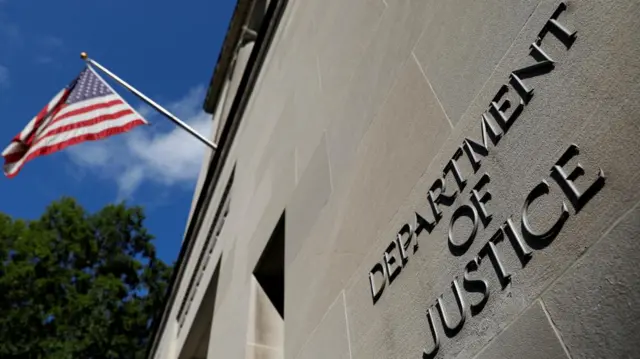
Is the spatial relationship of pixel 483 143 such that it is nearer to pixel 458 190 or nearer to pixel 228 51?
pixel 458 190

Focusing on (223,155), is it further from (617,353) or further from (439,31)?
(617,353)

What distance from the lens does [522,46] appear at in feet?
9.89

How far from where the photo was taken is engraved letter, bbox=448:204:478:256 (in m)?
2.92

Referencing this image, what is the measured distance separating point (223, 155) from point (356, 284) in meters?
7.57

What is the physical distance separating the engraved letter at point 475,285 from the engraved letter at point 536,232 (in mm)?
308

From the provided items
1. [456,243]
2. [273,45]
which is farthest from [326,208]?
[273,45]

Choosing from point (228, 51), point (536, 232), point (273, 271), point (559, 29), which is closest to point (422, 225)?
point (536, 232)

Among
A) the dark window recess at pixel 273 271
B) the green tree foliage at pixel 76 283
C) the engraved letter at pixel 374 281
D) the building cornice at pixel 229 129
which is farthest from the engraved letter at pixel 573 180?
the green tree foliage at pixel 76 283

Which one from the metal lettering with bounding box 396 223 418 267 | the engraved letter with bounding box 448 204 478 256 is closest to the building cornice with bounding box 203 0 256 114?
the metal lettering with bounding box 396 223 418 267

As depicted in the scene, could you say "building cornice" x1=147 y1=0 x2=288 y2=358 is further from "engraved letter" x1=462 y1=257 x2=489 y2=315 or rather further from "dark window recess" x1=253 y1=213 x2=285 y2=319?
"engraved letter" x1=462 y1=257 x2=489 y2=315

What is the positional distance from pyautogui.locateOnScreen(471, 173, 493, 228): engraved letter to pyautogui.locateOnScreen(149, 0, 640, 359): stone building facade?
1 cm

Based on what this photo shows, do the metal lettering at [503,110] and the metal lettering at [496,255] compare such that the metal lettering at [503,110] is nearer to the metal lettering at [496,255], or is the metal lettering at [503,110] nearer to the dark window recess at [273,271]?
the metal lettering at [496,255]

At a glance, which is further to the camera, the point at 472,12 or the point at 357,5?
the point at 357,5

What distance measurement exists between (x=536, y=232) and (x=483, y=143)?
26.8 inches
